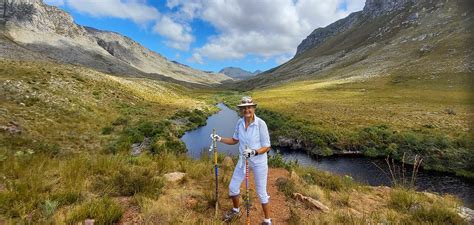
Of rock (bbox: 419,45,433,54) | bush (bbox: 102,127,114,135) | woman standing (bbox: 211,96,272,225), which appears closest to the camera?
woman standing (bbox: 211,96,272,225)

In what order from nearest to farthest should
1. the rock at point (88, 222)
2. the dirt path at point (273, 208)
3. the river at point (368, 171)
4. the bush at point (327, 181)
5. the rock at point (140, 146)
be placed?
the rock at point (88, 222) → the dirt path at point (273, 208) → the bush at point (327, 181) → the river at point (368, 171) → the rock at point (140, 146)

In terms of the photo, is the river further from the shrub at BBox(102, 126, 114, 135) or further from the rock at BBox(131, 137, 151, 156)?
the shrub at BBox(102, 126, 114, 135)

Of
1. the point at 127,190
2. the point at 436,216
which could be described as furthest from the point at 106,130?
the point at 436,216

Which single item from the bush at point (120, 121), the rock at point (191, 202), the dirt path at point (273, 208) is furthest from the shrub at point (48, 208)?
the bush at point (120, 121)

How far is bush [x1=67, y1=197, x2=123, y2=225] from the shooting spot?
18.9 ft

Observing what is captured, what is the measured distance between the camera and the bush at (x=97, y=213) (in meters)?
5.75

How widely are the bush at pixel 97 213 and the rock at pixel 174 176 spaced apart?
109 inches

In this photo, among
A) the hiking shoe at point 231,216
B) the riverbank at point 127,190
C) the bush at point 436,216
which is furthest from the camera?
the bush at point 436,216

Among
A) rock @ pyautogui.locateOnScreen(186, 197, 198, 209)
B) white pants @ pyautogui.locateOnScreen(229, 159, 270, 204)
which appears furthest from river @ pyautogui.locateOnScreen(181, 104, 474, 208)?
white pants @ pyautogui.locateOnScreen(229, 159, 270, 204)

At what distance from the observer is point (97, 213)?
6.00 m

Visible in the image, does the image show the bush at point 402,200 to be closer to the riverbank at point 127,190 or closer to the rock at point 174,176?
the riverbank at point 127,190

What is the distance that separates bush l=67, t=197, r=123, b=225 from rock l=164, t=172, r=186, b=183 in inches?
109

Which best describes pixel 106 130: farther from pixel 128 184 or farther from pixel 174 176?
pixel 128 184

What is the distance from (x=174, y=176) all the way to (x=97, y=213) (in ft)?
11.6
